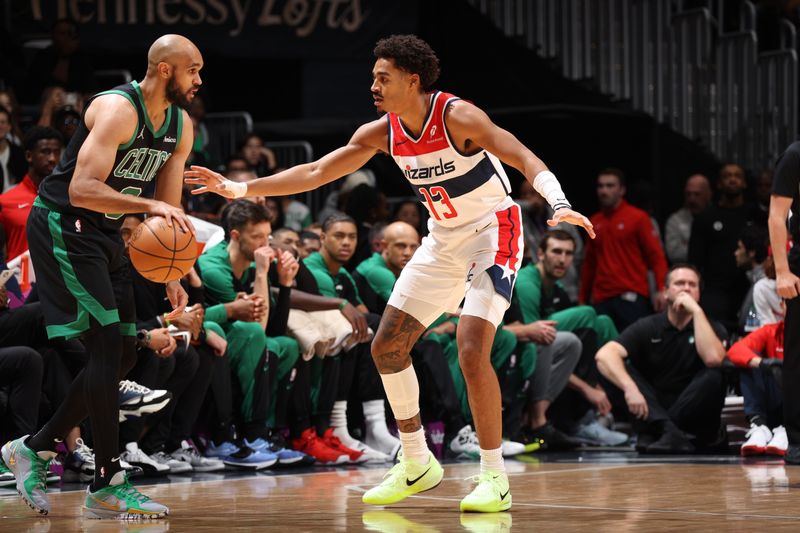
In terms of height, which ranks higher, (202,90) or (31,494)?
(202,90)

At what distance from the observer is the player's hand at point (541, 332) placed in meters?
8.79

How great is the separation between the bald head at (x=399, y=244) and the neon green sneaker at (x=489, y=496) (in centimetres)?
339

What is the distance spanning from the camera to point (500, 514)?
5.05 meters

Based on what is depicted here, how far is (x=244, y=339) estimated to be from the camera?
7.45 m

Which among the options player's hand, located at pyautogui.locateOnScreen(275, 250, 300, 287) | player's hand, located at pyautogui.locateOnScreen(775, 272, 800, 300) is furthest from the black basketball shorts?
A: player's hand, located at pyautogui.locateOnScreen(775, 272, 800, 300)

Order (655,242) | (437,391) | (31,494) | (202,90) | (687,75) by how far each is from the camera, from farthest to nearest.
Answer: (687,75) < (202,90) < (655,242) < (437,391) < (31,494)

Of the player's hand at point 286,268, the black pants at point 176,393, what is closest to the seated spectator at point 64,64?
the player's hand at point 286,268

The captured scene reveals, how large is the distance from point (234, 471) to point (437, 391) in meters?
1.64

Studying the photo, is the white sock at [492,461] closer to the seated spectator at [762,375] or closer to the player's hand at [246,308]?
the player's hand at [246,308]

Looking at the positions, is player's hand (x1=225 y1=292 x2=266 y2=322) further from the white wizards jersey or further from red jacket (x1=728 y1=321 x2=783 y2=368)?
red jacket (x1=728 y1=321 x2=783 y2=368)

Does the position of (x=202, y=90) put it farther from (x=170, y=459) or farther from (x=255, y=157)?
(x=170, y=459)

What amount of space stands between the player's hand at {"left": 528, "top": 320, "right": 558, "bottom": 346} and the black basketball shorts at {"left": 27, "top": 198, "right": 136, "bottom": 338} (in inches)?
165

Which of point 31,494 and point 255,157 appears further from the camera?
point 255,157

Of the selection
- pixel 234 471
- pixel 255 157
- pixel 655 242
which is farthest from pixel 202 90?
pixel 234 471
